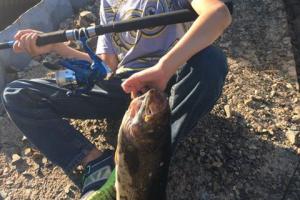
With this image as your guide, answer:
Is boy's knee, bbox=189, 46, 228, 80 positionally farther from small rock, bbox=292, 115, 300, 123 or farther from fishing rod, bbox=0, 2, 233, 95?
small rock, bbox=292, 115, 300, 123

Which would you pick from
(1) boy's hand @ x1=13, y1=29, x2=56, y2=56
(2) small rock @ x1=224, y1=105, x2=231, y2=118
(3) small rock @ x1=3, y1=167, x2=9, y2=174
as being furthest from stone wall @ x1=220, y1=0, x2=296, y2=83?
(3) small rock @ x1=3, y1=167, x2=9, y2=174

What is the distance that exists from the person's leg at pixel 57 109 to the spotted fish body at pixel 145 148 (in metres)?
0.77

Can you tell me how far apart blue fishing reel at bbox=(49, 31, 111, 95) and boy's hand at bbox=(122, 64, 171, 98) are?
54 centimetres

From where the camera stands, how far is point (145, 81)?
7.40ft

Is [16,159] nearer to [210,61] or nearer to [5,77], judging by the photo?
[5,77]

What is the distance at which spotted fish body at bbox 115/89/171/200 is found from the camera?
2.06 meters

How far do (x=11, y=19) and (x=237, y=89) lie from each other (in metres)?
2.35

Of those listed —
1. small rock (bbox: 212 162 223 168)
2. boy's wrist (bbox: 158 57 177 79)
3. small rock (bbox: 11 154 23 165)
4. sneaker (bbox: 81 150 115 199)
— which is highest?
boy's wrist (bbox: 158 57 177 79)

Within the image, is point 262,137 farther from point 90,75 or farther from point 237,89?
point 90,75

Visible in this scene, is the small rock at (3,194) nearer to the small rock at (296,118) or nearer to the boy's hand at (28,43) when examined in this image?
the boy's hand at (28,43)

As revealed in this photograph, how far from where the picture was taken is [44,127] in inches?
117

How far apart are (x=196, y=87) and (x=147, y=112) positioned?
2.20 feet

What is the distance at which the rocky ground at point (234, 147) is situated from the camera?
2.90 metres

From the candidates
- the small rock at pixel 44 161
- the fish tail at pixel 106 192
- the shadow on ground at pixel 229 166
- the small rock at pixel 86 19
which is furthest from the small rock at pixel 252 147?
the small rock at pixel 86 19
